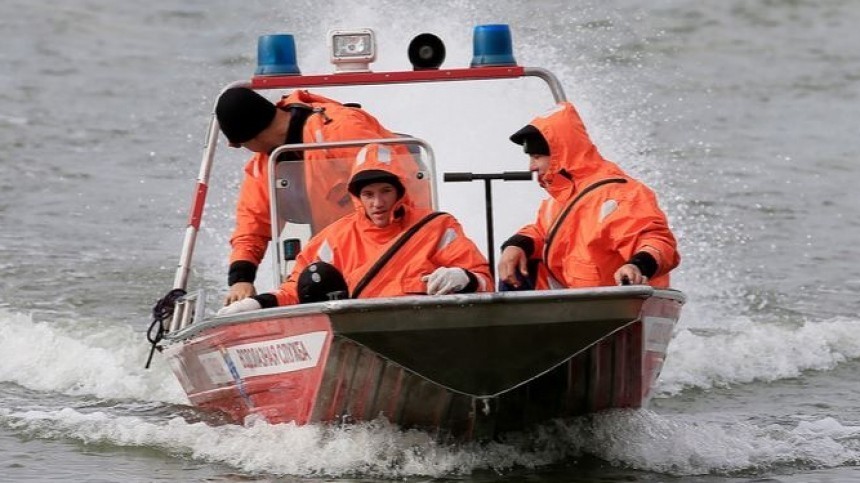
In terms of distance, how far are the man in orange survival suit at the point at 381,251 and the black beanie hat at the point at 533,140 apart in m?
0.59

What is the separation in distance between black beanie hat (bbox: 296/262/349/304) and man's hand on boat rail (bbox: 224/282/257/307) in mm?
1138

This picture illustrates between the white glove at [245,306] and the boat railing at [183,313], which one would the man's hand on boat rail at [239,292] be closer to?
the boat railing at [183,313]

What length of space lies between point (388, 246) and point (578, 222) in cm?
87

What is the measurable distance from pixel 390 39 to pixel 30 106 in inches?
248

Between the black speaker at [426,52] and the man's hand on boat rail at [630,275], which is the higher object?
the black speaker at [426,52]

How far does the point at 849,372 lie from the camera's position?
1025cm

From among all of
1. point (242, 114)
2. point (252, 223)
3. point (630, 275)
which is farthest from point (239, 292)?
point (630, 275)

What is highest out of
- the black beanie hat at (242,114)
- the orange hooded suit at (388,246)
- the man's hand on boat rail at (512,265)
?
the black beanie hat at (242,114)

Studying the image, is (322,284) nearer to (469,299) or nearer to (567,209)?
(469,299)

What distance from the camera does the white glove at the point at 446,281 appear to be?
705cm

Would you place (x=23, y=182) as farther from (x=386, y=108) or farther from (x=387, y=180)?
(x=387, y=180)

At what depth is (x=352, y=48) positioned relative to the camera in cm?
908

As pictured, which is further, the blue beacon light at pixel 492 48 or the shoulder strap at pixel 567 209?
the blue beacon light at pixel 492 48

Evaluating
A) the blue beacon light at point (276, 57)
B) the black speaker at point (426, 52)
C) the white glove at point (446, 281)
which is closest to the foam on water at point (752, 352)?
the black speaker at point (426, 52)
